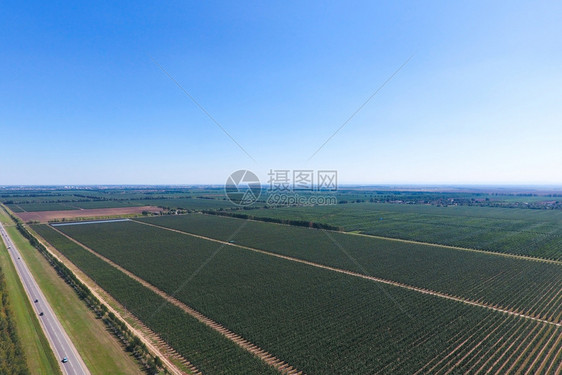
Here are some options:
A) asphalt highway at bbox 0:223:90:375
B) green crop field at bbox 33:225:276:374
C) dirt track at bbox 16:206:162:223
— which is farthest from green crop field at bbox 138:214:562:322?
dirt track at bbox 16:206:162:223

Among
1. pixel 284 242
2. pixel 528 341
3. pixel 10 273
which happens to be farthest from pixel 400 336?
pixel 10 273

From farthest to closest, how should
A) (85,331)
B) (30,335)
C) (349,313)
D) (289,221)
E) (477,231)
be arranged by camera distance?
(289,221) → (477,231) → (349,313) → (85,331) → (30,335)

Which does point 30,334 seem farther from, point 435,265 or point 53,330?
point 435,265

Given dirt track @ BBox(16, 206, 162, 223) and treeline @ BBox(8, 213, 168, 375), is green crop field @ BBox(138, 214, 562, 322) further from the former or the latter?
dirt track @ BBox(16, 206, 162, 223)

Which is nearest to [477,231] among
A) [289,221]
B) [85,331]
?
[289,221]

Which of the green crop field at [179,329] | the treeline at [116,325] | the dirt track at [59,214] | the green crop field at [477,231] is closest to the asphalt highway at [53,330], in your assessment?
the treeline at [116,325]

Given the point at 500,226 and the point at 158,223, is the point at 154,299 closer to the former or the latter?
the point at 158,223
